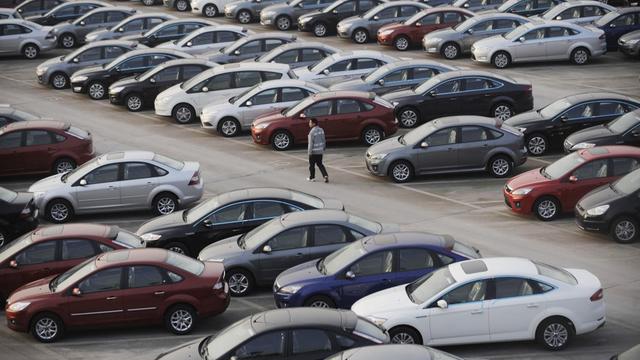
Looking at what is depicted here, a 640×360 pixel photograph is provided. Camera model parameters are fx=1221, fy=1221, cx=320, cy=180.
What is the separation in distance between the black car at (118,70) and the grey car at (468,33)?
8424 mm

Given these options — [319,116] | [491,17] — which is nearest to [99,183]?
[319,116]

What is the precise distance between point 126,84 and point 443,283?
62.3 ft

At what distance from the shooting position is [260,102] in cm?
3219

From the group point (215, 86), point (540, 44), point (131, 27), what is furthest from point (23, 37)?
point (540, 44)

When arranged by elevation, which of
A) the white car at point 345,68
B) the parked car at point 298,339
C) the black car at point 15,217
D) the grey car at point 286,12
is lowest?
Answer: the black car at point 15,217

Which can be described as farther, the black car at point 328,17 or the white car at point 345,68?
the black car at point 328,17

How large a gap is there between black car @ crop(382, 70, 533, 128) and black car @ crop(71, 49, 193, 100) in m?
8.40

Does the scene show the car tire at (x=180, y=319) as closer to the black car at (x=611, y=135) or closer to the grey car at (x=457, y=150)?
the grey car at (x=457, y=150)

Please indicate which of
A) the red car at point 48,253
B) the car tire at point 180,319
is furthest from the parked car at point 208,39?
the car tire at point 180,319

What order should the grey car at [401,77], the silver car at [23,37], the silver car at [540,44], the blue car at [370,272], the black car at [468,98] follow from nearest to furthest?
the blue car at [370,272] → the black car at [468,98] → the grey car at [401,77] → the silver car at [540,44] → the silver car at [23,37]

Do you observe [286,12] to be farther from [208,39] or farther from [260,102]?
[260,102]

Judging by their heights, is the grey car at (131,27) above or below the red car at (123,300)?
above

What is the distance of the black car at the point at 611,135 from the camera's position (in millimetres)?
27672

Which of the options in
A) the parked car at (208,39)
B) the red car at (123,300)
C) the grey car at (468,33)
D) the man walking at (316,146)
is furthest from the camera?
the parked car at (208,39)
